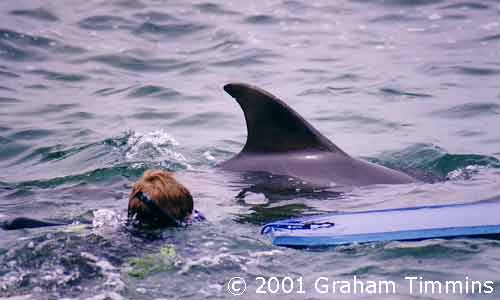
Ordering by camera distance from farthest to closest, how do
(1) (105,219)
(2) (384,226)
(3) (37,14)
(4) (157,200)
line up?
(3) (37,14) → (1) (105,219) → (2) (384,226) → (4) (157,200)

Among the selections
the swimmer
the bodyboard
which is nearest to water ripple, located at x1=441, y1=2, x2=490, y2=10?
the bodyboard

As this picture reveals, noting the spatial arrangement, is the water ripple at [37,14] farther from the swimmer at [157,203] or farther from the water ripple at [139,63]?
the swimmer at [157,203]

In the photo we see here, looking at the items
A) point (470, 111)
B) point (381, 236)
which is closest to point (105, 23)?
point (470, 111)

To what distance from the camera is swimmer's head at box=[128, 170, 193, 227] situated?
577cm

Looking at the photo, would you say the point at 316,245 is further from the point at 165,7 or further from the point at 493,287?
the point at 165,7

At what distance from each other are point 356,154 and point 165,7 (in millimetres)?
9211

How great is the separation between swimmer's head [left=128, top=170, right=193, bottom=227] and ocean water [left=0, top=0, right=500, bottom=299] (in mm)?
114

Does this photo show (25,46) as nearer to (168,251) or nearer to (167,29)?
(167,29)

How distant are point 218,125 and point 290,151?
3.26 meters

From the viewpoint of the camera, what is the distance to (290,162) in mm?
7672

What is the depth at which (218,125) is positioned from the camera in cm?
1093

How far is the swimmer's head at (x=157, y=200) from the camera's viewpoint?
5.77 m

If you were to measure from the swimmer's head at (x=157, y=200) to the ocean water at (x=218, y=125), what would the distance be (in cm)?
11

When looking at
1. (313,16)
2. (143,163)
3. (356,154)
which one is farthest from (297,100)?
(313,16)
